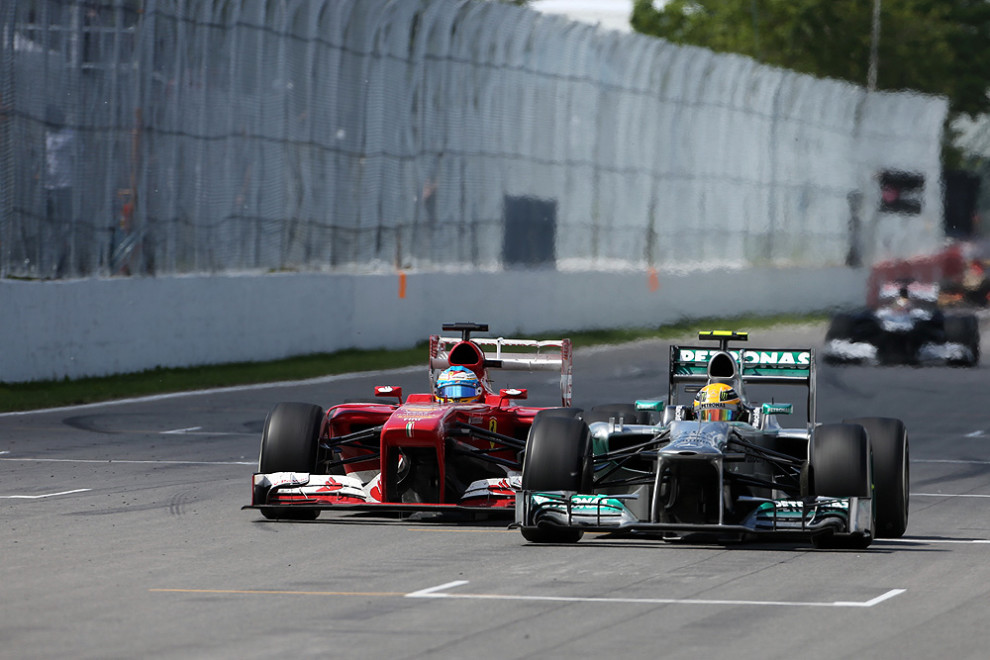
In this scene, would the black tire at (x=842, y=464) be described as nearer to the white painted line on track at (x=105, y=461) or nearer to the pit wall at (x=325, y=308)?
the white painted line on track at (x=105, y=461)

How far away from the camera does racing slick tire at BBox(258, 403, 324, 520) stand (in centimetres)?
1355

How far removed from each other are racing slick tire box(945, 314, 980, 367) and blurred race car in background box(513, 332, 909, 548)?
59.6ft

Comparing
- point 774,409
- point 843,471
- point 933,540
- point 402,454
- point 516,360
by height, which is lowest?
point 933,540

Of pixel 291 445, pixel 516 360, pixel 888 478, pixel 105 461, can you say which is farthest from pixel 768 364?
pixel 105 461

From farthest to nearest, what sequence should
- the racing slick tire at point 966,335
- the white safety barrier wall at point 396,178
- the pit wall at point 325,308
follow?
the racing slick tire at point 966,335 → the white safety barrier wall at point 396,178 → the pit wall at point 325,308

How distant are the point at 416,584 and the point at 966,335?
867 inches

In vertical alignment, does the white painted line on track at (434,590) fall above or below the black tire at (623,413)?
below

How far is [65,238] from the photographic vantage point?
24.8m

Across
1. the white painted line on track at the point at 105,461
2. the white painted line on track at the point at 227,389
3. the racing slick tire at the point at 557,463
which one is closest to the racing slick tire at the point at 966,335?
the white painted line on track at the point at 227,389

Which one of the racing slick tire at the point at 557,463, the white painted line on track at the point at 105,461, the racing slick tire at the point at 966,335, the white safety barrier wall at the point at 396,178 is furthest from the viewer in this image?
the racing slick tire at the point at 966,335

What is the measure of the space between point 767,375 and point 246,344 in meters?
15.1

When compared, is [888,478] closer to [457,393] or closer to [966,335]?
[457,393]

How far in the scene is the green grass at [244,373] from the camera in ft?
76.0

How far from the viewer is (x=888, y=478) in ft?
41.5
